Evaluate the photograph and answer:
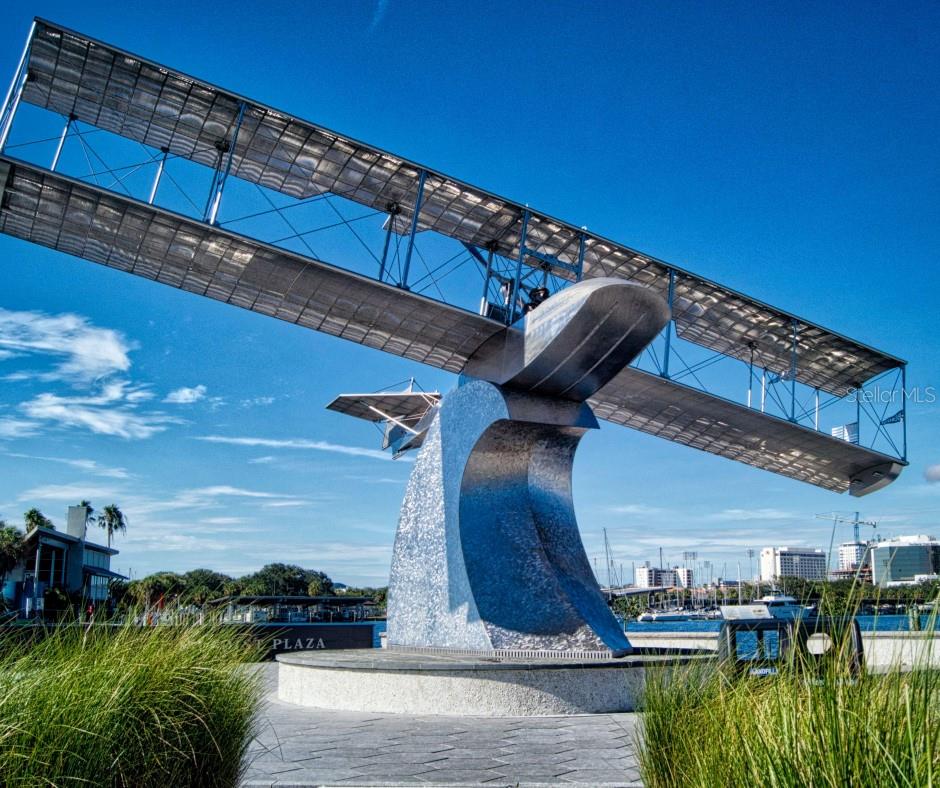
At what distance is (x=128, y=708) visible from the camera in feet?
16.3

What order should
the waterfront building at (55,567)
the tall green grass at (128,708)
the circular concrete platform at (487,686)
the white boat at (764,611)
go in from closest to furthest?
1. the tall green grass at (128,708)
2. the white boat at (764,611)
3. the circular concrete platform at (487,686)
4. the waterfront building at (55,567)

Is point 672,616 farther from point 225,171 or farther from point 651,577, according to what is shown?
point 225,171

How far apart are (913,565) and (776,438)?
16346 mm

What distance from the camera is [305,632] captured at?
22469 mm

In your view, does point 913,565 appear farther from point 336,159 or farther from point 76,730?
point 336,159

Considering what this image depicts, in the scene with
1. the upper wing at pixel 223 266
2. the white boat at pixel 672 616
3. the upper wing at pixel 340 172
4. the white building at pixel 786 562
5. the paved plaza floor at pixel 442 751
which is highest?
the upper wing at pixel 340 172

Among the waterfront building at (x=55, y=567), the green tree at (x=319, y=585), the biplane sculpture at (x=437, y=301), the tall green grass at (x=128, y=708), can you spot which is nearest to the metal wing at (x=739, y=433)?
the biplane sculpture at (x=437, y=301)

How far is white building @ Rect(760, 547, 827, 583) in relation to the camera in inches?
310

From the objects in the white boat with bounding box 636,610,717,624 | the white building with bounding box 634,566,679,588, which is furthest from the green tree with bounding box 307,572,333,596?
the white building with bounding box 634,566,679,588

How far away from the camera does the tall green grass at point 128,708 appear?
13.9ft

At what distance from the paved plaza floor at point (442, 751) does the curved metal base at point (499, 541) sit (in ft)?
7.97

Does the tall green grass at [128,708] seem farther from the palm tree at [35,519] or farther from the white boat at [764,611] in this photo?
the palm tree at [35,519]

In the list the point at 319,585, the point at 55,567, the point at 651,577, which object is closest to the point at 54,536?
the point at 55,567

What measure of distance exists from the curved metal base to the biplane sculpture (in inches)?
1.5
